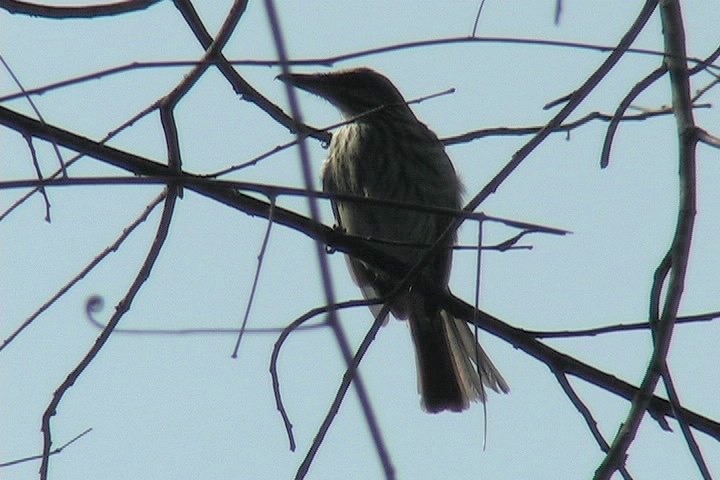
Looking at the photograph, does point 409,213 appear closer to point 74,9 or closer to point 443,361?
point 443,361

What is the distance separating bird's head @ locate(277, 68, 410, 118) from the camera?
6.02 metres

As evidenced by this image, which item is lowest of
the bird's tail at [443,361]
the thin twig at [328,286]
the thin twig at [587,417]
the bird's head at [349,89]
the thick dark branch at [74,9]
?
the thin twig at [328,286]

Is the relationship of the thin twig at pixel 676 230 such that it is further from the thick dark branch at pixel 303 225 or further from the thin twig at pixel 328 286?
the thin twig at pixel 328 286

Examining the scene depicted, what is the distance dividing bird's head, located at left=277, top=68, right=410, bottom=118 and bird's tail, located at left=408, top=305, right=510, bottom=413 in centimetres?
104

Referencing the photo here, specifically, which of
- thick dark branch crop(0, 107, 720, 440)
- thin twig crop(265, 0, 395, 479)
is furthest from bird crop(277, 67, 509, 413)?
thin twig crop(265, 0, 395, 479)

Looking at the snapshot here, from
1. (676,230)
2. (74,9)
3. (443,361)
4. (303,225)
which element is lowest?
(676,230)

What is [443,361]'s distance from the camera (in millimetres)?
5777

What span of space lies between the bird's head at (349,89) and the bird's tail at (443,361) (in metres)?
1.04

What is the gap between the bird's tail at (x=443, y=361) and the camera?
18.6ft

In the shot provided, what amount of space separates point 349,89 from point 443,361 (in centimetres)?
140

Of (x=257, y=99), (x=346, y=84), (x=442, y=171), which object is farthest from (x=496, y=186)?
(x=346, y=84)

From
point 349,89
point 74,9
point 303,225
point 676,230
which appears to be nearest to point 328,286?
point 676,230

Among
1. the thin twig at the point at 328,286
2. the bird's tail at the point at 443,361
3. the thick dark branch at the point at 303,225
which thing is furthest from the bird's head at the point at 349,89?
the thin twig at the point at 328,286

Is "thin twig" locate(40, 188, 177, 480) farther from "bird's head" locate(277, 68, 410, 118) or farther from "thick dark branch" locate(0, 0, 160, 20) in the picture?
"bird's head" locate(277, 68, 410, 118)
